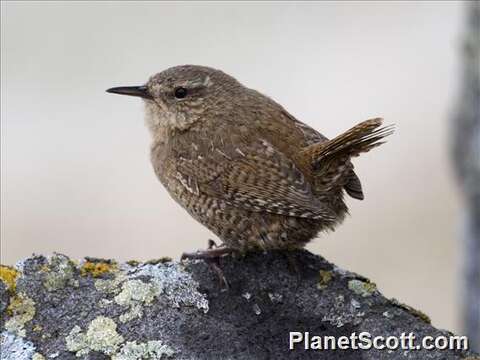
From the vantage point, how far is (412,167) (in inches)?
377

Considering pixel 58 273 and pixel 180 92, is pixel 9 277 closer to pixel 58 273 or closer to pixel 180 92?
pixel 58 273

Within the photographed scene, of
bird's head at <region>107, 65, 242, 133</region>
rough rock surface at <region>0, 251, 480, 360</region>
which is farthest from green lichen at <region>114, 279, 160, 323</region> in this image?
bird's head at <region>107, 65, 242, 133</region>

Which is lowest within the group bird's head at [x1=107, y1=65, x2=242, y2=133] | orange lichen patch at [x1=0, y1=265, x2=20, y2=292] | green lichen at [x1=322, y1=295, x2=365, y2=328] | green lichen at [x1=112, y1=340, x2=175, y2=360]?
green lichen at [x1=112, y1=340, x2=175, y2=360]

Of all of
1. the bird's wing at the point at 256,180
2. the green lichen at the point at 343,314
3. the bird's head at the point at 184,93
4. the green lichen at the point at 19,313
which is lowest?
the green lichen at the point at 19,313

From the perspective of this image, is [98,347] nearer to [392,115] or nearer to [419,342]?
[419,342]

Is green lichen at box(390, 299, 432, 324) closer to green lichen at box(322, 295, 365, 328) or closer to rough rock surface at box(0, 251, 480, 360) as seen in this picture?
rough rock surface at box(0, 251, 480, 360)

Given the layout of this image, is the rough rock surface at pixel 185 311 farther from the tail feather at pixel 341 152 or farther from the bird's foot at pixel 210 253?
the tail feather at pixel 341 152

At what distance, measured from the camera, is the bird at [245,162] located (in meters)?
4.75

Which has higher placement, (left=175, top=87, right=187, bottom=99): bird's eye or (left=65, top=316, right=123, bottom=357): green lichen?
(left=175, top=87, right=187, bottom=99): bird's eye

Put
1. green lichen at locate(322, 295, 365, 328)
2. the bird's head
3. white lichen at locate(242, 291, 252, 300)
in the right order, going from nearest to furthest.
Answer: green lichen at locate(322, 295, 365, 328) < white lichen at locate(242, 291, 252, 300) < the bird's head

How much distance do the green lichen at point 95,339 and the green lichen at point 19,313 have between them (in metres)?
0.19

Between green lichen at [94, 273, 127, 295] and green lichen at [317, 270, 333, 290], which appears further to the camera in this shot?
green lichen at [317, 270, 333, 290]

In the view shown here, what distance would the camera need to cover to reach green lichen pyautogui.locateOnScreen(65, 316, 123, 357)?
13.1 feet

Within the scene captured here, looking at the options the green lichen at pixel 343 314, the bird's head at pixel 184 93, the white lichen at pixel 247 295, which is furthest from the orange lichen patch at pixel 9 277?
the bird's head at pixel 184 93
